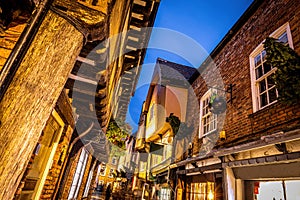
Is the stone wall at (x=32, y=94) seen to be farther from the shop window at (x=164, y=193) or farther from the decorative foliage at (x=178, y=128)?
the shop window at (x=164, y=193)

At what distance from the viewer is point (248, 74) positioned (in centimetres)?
591

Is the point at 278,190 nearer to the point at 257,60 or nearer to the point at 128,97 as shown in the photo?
the point at 257,60

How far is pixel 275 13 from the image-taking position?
528 centimetres

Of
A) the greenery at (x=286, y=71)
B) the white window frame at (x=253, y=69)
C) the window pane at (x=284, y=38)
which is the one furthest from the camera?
the window pane at (x=284, y=38)

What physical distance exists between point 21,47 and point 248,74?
20.5ft

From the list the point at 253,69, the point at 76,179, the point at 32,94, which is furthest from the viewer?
the point at 76,179

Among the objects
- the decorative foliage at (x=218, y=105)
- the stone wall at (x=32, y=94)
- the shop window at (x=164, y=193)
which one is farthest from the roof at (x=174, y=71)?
the stone wall at (x=32, y=94)

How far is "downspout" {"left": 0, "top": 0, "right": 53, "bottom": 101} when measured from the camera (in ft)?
3.86

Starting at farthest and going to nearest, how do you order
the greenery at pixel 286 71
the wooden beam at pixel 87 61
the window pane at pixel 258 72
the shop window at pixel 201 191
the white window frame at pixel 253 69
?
1. the shop window at pixel 201 191
2. the window pane at pixel 258 72
3. the white window frame at pixel 253 69
4. the greenery at pixel 286 71
5. the wooden beam at pixel 87 61

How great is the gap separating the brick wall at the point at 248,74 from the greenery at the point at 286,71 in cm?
54

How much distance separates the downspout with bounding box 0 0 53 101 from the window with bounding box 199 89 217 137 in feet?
22.5

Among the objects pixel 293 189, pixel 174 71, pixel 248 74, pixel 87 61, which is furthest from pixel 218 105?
pixel 174 71

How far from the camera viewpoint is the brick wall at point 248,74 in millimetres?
4334

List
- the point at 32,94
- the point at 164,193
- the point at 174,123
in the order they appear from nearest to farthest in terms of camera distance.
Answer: the point at 32,94, the point at 174,123, the point at 164,193
